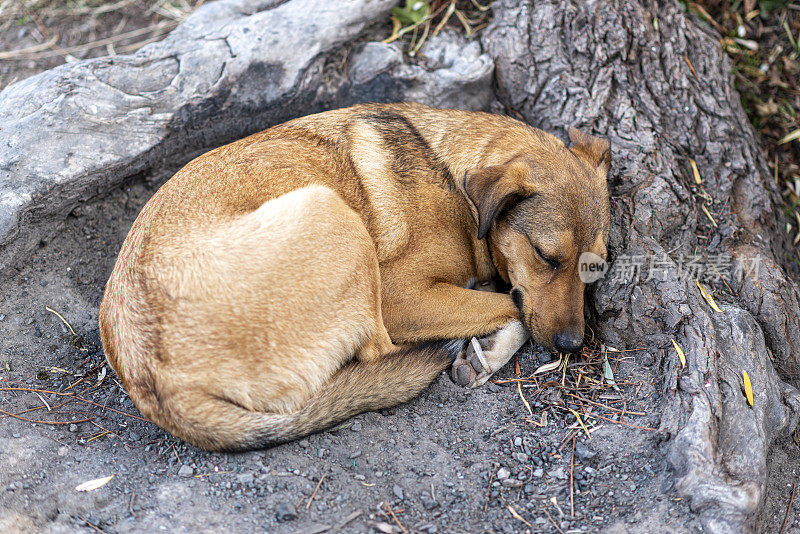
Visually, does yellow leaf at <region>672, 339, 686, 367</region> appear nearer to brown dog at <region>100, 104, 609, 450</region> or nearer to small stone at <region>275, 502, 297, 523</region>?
brown dog at <region>100, 104, 609, 450</region>

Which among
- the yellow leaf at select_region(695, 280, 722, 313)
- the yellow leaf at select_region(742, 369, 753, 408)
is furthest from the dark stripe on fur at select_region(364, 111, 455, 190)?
the yellow leaf at select_region(742, 369, 753, 408)

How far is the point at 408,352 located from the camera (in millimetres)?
4121

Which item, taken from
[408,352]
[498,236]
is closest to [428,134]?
[498,236]

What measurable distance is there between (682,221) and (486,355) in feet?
6.61

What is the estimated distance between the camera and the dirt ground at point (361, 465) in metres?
3.37

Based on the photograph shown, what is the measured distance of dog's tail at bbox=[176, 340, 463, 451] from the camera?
11.6ft

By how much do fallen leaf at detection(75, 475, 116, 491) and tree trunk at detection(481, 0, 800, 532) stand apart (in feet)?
10.7

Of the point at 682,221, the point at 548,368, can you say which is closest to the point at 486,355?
the point at 548,368

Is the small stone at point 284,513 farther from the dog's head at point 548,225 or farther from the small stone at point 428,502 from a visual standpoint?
the dog's head at point 548,225

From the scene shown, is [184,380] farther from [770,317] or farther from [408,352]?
[770,317]

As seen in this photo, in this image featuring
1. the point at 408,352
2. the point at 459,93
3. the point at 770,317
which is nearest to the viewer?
the point at 408,352

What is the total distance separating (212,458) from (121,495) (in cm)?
53

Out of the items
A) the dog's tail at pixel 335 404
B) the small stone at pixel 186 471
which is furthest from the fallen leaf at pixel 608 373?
the small stone at pixel 186 471

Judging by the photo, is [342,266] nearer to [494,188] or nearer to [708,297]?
[494,188]
